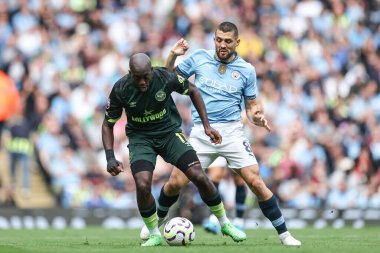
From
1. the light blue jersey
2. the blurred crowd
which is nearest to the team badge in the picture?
the light blue jersey

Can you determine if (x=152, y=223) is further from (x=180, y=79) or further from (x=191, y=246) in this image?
(x=180, y=79)

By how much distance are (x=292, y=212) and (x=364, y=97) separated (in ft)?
13.8

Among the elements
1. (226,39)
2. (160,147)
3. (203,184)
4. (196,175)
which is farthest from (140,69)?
(226,39)

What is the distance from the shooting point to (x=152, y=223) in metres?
12.6

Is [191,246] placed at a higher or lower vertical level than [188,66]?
lower

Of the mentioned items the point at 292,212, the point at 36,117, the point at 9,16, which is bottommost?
the point at 292,212

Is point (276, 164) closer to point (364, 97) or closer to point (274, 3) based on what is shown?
point (364, 97)

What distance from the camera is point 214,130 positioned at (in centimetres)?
1251

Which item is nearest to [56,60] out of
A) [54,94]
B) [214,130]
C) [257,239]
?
[54,94]

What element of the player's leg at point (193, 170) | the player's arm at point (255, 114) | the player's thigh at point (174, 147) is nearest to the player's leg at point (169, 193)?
the player's leg at point (193, 170)

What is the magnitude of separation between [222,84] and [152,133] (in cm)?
142

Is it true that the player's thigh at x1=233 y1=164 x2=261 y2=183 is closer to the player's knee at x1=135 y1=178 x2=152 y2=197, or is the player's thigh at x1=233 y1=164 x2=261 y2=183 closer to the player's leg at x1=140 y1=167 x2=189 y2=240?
the player's leg at x1=140 y1=167 x2=189 y2=240

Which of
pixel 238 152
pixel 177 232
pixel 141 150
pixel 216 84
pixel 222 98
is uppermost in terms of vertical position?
pixel 216 84

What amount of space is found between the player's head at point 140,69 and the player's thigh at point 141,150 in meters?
0.88
